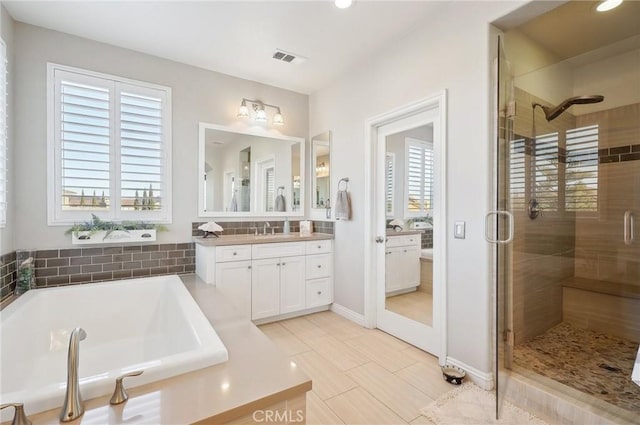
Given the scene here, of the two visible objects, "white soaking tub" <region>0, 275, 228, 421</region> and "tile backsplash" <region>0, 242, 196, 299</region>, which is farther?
"tile backsplash" <region>0, 242, 196, 299</region>

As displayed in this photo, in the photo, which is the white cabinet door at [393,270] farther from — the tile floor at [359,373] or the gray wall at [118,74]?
the gray wall at [118,74]

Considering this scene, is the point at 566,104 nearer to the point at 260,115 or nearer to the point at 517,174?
the point at 517,174

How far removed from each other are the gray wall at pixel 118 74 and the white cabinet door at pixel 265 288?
84cm

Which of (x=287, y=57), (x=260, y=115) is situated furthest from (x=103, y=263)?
(x=287, y=57)

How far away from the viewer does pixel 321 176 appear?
3688 millimetres

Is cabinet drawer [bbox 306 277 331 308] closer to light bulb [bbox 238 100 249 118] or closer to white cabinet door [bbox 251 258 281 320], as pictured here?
white cabinet door [bbox 251 258 281 320]

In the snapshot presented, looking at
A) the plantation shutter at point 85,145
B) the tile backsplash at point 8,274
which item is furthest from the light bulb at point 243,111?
the tile backsplash at point 8,274

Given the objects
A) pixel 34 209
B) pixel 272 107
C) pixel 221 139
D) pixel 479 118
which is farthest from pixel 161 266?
pixel 479 118

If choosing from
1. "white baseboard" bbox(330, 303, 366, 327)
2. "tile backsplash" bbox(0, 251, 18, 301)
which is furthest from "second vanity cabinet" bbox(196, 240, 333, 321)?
"tile backsplash" bbox(0, 251, 18, 301)

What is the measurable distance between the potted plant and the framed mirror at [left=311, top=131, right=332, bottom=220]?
71.3 inches

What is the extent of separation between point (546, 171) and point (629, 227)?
783 mm

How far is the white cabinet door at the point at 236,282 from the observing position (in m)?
2.81

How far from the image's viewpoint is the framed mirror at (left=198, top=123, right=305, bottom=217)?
322 centimetres

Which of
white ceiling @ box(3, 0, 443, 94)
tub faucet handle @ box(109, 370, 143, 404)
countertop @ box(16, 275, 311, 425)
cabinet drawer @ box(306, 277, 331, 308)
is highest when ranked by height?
white ceiling @ box(3, 0, 443, 94)
